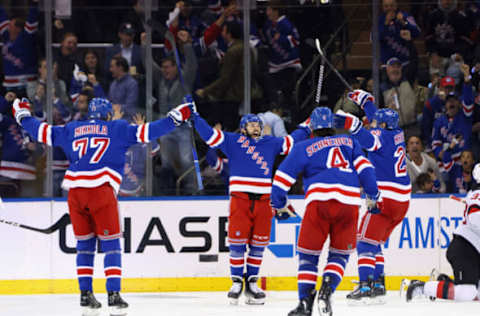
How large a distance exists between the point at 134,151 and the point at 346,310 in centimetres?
283

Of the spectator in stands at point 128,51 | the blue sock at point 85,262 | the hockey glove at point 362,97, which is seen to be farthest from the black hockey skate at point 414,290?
the spectator in stands at point 128,51

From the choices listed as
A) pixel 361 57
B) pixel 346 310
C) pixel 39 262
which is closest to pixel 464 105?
pixel 361 57

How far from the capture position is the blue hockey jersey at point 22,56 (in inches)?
343

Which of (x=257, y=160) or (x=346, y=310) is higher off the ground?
(x=257, y=160)

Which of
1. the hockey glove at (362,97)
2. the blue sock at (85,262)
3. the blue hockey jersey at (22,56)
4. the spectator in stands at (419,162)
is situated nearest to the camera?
the blue sock at (85,262)

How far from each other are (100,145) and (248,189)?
148 cm

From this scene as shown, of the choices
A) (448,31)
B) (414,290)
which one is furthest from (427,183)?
(414,290)

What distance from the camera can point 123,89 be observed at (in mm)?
8758

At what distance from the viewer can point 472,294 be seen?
241 inches

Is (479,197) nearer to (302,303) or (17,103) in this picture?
(302,303)

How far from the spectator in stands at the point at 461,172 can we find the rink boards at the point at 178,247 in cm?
35

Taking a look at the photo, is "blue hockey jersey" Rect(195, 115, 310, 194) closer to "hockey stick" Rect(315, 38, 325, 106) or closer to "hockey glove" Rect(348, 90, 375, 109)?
"hockey glove" Rect(348, 90, 375, 109)

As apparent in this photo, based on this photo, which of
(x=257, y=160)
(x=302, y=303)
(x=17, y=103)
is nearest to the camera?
(x=302, y=303)

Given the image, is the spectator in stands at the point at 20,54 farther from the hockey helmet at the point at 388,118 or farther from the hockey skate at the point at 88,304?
the hockey helmet at the point at 388,118
